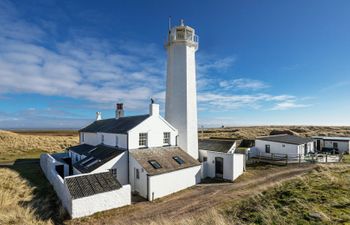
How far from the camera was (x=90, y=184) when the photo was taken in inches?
483

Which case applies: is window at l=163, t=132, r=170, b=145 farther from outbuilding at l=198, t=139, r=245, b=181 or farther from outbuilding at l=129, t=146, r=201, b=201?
outbuilding at l=198, t=139, r=245, b=181

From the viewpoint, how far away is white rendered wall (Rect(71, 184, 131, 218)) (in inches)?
436

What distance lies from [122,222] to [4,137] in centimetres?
4403

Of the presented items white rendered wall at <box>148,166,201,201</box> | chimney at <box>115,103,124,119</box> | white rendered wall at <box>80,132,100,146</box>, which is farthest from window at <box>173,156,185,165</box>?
white rendered wall at <box>80,132,100,146</box>

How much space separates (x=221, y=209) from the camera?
11742 mm

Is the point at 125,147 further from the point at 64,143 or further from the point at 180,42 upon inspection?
the point at 64,143

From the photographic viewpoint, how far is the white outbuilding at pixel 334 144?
30756 millimetres

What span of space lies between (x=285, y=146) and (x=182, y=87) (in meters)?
16.5

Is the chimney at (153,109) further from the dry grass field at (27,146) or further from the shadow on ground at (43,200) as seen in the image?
the dry grass field at (27,146)

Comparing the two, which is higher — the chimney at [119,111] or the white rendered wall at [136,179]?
the chimney at [119,111]

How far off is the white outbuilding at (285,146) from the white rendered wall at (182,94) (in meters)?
13.6

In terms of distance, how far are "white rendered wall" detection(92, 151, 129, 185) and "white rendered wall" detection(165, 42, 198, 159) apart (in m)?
5.55

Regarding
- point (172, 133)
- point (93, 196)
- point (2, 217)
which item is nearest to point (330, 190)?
point (172, 133)

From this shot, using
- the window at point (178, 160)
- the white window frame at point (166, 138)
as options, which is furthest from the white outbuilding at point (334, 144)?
the white window frame at point (166, 138)
